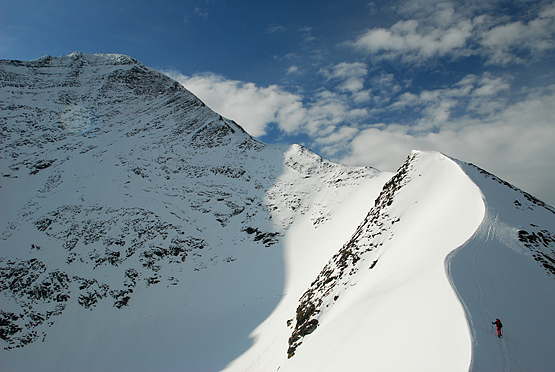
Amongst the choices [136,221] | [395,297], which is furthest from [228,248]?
[395,297]

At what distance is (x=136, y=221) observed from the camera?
43.5 metres

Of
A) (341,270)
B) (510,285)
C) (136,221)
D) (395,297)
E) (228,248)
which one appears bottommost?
(395,297)

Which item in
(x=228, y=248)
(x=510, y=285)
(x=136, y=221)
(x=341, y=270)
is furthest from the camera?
(x=228, y=248)

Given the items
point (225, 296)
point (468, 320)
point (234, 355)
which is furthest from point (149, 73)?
point (468, 320)

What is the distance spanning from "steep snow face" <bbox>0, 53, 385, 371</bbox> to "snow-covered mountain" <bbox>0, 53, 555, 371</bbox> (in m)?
0.25

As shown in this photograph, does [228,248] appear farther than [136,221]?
Yes

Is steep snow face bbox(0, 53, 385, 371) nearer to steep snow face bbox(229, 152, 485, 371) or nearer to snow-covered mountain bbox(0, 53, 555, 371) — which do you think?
snow-covered mountain bbox(0, 53, 555, 371)

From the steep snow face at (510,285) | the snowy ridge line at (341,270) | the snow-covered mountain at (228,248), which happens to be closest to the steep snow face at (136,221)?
the snow-covered mountain at (228,248)

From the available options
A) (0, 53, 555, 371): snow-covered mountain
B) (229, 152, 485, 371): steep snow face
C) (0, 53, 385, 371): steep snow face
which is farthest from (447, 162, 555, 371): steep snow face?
(0, 53, 385, 371): steep snow face

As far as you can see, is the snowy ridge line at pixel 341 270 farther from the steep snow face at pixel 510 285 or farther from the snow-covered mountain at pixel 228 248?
the steep snow face at pixel 510 285

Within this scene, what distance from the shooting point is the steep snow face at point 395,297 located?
10.6 metres

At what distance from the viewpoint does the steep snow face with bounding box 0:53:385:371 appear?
104ft

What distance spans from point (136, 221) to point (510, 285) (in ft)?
145

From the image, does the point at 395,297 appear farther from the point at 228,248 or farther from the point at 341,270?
the point at 228,248
